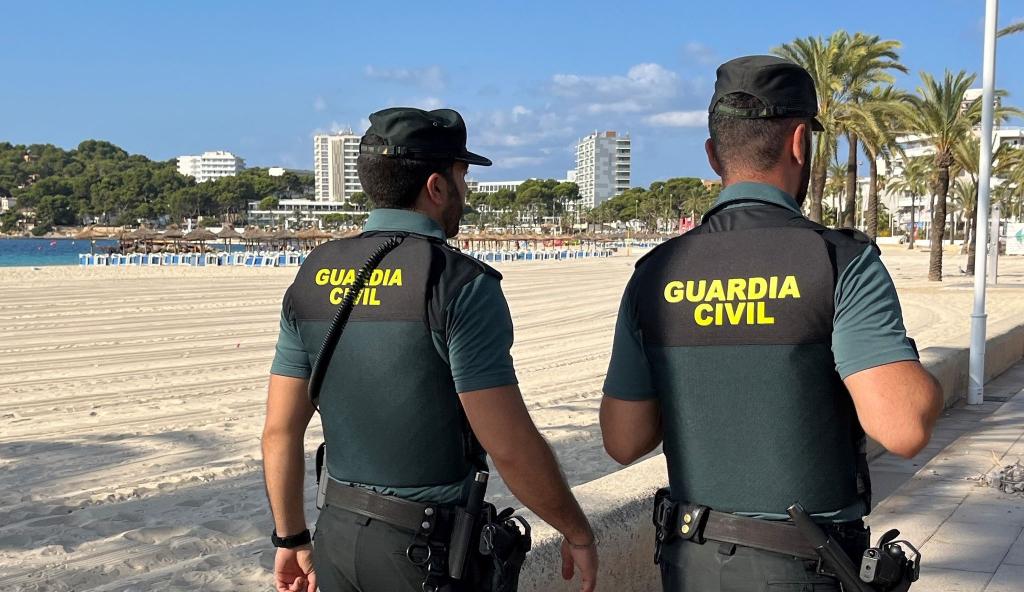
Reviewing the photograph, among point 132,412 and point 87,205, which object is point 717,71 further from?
point 87,205

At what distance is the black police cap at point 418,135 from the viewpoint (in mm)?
1929

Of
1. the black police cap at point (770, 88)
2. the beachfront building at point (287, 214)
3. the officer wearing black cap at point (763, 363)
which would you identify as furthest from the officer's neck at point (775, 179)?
the beachfront building at point (287, 214)

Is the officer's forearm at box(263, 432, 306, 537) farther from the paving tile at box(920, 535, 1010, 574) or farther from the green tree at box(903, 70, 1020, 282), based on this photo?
the green tree at box(903, 70, 1020, 282)

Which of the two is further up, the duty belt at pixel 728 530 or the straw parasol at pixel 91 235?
the duty belt at pixel 728 530

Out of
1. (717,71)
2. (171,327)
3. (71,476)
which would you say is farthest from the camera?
(171,327)

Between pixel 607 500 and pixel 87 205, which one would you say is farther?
pixel 87 205

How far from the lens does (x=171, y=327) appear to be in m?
15.3

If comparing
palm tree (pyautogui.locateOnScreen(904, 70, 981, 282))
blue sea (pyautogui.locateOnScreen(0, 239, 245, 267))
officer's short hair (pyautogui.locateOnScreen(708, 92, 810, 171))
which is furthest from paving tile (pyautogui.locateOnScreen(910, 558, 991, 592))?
blue sea (pyautogui.locateOnScreen(0, 239, 245, 267))

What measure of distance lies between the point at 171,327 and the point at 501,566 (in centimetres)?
1473

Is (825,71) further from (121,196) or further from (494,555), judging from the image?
(121,196)

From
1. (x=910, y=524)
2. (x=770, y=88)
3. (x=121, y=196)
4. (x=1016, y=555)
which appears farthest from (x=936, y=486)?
(x=121, y=196)

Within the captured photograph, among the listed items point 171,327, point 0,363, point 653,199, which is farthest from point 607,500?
point 653,199

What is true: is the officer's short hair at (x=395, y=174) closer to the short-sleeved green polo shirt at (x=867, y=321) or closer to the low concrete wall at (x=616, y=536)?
the short-sleeved green polo shirt at (x=867, y=321)

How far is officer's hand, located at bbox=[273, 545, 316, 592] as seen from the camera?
218cm
